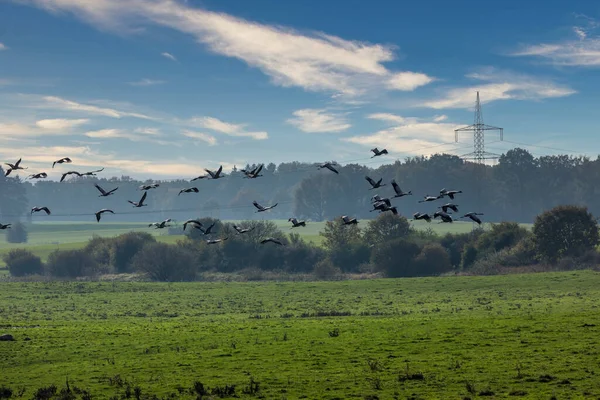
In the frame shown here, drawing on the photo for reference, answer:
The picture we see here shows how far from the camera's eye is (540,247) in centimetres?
11038

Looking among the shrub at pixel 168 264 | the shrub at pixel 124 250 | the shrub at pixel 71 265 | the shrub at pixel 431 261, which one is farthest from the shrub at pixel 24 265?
the shrub at pixel 431 261

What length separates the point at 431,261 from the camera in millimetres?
116938

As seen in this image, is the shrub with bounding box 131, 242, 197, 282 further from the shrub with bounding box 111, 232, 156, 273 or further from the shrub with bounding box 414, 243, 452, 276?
the shrub with bounding box 414, 243, 452, 276

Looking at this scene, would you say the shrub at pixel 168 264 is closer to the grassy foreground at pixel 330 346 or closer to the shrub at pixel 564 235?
the grassy foreground at pixel 330 346

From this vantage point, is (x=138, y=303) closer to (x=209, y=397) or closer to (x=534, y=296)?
(x=534, y=296)

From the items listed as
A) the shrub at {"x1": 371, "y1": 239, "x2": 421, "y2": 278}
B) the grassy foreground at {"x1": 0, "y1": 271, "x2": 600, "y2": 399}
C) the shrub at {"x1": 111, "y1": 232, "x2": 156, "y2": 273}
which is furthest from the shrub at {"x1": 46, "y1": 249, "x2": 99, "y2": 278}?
the grassy foreground at {"x1": 0, "y1": 271, "x2": 600, "y2": 399}

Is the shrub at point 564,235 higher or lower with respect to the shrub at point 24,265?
higher

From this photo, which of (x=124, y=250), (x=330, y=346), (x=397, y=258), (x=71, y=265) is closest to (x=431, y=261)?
(x=397, y=258)

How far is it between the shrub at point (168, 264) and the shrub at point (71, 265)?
14943mm

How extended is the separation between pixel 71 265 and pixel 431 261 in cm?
6661

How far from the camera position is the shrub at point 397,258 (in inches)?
4624

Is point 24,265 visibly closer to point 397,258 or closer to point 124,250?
point 124,250

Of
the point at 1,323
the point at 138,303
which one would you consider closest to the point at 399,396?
the point at 1,323

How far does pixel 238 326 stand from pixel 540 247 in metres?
67.3
